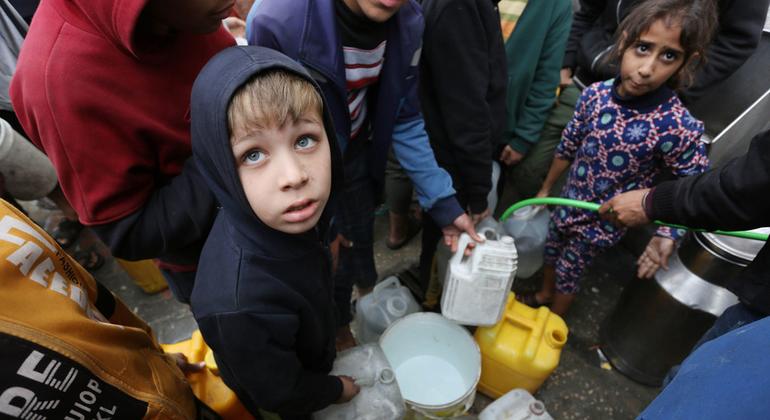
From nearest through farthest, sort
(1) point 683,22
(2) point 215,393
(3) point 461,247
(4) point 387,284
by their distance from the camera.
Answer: (2) point 215,393
(1) point 683,22
(3) point 461,247
(4) point 387,284

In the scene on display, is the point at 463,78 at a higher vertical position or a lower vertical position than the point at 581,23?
lower

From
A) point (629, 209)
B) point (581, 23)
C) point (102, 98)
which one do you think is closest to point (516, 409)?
point (629, 209)

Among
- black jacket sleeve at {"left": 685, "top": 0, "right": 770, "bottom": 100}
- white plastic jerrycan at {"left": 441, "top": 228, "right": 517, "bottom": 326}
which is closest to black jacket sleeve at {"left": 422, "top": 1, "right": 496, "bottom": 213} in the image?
white plastic jerrycan at {"left": 441, "top": 228, "right": 517, "bottom": 326}

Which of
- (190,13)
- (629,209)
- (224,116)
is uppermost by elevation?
(190,13)

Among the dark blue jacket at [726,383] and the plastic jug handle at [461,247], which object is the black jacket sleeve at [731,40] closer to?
the plastic jug handle at [461,247]

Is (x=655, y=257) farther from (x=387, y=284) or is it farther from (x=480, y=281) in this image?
(x=387, y=284)

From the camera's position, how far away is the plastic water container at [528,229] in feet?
8.05

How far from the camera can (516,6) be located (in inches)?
77.2

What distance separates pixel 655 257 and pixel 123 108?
7.38ft

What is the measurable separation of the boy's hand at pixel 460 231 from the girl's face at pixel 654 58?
3.20 feet

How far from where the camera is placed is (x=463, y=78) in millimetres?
1584

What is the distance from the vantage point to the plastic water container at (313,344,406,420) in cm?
139

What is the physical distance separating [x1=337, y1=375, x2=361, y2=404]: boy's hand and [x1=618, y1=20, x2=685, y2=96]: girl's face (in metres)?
1.77

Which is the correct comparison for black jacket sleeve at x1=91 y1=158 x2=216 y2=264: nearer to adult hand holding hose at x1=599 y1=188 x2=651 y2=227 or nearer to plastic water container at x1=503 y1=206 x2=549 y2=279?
adult hand holding hose at x1=599 y1=188 x2=651 y2=227
